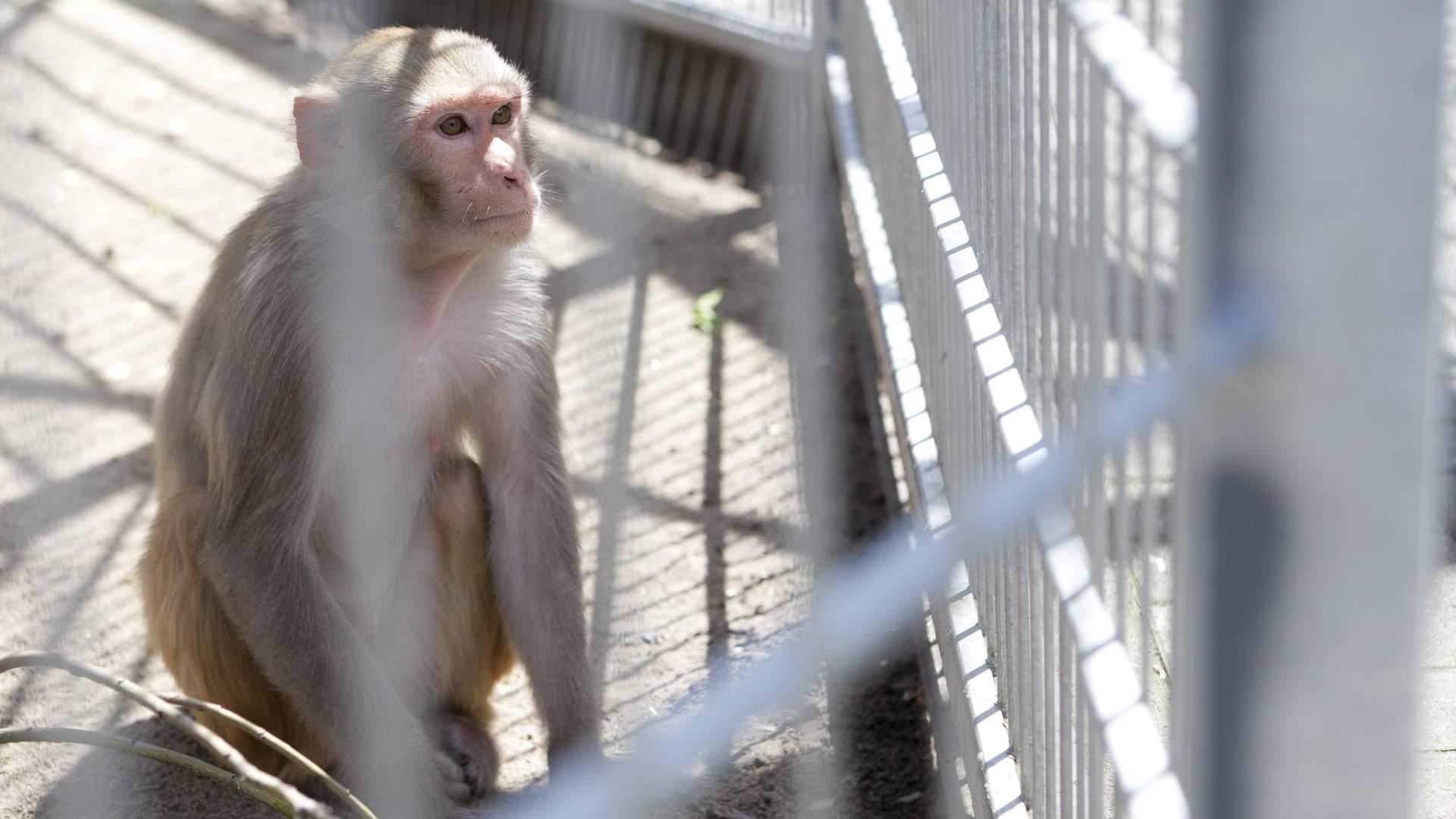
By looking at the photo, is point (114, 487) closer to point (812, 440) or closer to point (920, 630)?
point (812, 440)

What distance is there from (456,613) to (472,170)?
0.90m

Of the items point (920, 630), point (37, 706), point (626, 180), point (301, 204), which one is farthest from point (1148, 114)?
point (626, 180)

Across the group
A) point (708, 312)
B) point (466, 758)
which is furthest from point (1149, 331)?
point (708, 312)

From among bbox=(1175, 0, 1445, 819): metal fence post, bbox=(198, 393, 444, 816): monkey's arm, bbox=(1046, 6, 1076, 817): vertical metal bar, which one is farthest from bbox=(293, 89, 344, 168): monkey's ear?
bbox=(1175, 0, 1445, 819): metal fence post

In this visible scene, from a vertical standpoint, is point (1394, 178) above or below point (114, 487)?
above

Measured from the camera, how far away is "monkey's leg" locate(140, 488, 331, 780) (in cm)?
310

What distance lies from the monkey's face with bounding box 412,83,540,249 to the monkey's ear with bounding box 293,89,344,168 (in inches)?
7.1

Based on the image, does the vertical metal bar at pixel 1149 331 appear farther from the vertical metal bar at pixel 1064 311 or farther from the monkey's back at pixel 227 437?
the monkey's back at pixel 227 437

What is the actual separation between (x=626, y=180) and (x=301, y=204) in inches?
118

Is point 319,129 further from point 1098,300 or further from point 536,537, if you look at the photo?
point 1098,300

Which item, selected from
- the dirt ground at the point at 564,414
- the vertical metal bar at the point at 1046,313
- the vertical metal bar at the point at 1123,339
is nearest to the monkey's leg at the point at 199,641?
the dirt ground at the point at 564,414

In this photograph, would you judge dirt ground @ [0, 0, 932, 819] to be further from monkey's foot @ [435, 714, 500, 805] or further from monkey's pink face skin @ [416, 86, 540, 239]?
monkey's pink face skin @ [416, 86, 540, 239]

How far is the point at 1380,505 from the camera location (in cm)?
112

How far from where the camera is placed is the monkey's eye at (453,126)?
3041 mm
